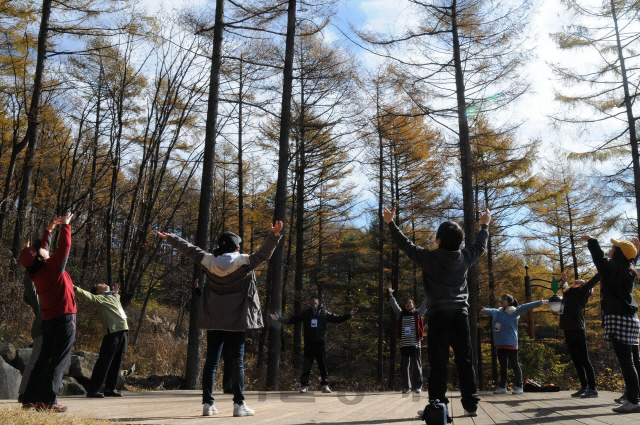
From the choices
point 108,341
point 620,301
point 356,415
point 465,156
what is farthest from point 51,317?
point 465,156

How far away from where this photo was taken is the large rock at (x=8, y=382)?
786cm

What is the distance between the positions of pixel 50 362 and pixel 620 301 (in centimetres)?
624

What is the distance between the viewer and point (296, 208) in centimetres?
2298

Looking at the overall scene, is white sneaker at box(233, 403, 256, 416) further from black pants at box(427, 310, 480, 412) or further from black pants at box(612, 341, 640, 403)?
black pants at box(612, 341, 640, 403)

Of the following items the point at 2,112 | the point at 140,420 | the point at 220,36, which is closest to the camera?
the point at 140,420

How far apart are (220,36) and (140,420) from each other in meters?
10.2

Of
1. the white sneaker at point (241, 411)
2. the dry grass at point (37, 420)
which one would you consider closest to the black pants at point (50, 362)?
the dry grass at point (37, 420)

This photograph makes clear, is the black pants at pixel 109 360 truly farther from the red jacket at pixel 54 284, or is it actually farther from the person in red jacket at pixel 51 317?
the red jacket at pixel 54 284

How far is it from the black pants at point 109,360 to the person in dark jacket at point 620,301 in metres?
6.78

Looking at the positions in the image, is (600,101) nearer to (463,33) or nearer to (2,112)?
(463,33)

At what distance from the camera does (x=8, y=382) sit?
7.95 meters

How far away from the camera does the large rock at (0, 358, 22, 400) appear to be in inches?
309

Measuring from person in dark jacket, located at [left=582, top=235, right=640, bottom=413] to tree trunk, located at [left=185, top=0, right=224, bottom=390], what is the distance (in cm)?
719

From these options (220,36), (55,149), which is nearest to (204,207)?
(220,36)
